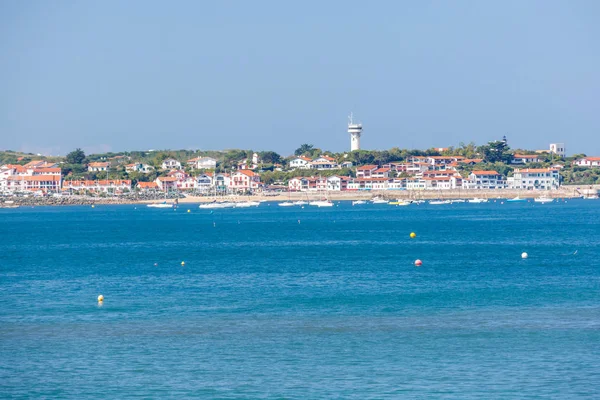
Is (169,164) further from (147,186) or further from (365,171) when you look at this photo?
(365,171)

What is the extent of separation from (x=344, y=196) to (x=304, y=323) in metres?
131

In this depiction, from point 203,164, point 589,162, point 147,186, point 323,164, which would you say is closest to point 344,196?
point 323,164

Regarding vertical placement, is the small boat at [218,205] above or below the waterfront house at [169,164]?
below

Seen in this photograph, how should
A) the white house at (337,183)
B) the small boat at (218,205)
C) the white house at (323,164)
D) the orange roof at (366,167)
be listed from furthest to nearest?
1. the white house at (323,164)
2. the orange roof at (366,167)
3. the white house at (337,183)
4. the small boat at (218,205)

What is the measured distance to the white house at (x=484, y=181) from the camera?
15588 centimetres

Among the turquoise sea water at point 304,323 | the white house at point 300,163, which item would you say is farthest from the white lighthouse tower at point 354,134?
the turquoise sea water at point 304,323

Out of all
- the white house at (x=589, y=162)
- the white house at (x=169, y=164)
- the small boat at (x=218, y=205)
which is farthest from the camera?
the white house at (x=169, y=164)

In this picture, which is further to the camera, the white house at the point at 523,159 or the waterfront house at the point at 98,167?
the waterfront house at the point at 98,167

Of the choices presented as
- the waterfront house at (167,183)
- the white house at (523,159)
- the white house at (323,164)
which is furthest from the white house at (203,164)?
the white house at (523,159)

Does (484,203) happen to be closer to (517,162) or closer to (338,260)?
(517,162)

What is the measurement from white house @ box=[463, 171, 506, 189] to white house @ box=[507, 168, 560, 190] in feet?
9.90

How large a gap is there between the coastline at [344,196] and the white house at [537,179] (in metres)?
2.15

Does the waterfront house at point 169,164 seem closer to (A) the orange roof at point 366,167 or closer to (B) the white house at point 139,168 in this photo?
(B) the white house at point 139,168

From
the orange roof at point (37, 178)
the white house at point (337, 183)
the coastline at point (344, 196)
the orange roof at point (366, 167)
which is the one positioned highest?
the orange roof at point (366, 167)
